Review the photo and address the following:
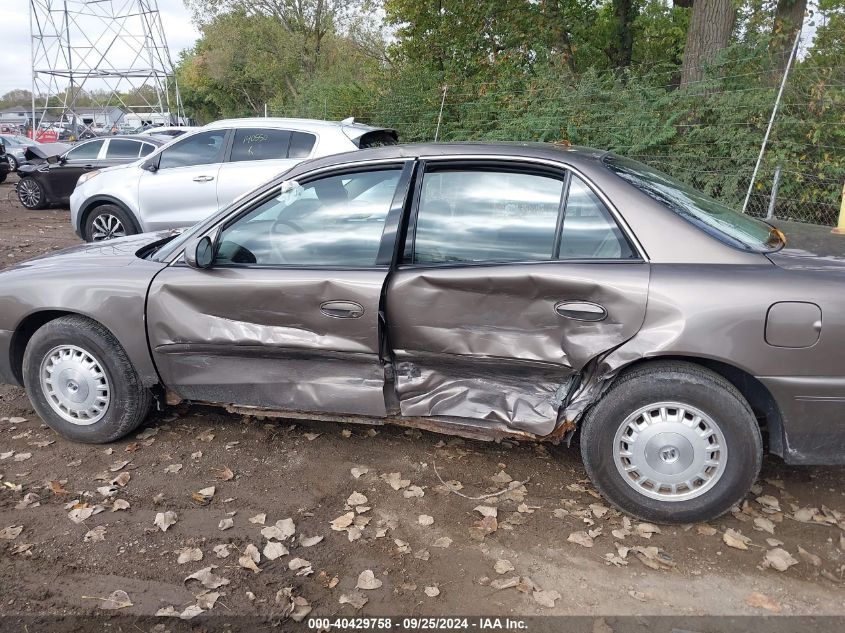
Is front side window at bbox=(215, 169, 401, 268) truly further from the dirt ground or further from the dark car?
the dark car

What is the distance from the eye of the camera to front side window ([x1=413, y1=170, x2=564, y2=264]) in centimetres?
332

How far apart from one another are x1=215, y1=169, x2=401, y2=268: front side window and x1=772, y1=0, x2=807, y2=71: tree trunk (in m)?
7.63

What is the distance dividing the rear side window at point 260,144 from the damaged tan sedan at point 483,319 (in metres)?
4.58

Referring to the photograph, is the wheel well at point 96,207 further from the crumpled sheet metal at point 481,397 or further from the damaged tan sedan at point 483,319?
the crumpled sheet metal at point 481,397

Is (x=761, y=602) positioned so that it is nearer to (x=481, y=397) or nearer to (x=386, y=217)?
(x=481, y=397)

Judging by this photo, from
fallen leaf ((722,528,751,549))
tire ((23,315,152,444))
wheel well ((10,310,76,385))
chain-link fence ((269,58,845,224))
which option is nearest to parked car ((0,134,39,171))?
chain-link fence ((269,58,845,224))

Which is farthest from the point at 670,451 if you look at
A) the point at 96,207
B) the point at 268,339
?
the point at 96,207

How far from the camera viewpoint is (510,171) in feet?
11.2

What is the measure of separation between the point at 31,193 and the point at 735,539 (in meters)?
15.2

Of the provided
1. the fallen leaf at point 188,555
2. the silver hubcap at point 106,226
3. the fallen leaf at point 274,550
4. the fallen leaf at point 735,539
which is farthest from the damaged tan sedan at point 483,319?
the silver hubcap at point 106,226

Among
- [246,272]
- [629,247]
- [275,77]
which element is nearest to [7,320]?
[246,272]

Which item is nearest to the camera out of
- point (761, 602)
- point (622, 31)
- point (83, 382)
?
point (761, 602)

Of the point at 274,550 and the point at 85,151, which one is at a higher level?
the point at 85,151

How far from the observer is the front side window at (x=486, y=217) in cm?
332
